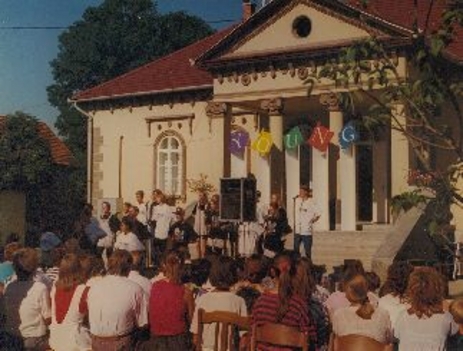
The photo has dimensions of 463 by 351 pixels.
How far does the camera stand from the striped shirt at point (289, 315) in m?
6.65

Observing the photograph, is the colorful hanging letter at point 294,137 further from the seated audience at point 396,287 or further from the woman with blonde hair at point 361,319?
the woman with blonde hair at point 361,319

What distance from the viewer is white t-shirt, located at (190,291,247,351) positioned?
7379mm

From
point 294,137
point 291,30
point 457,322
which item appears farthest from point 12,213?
point 457,322

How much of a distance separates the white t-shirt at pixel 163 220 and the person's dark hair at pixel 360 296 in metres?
13.0

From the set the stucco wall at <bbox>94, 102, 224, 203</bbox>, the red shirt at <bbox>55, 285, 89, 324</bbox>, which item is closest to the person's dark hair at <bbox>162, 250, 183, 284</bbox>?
the red shirt at <bbox>55, 285, 89, 324</bbox>

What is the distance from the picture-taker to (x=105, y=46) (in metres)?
48.0

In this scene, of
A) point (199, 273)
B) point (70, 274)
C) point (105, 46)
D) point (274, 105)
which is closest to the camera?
point (70, 274)

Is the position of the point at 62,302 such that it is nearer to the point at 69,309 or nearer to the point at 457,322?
the point at 69,309

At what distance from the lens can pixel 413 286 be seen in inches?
249

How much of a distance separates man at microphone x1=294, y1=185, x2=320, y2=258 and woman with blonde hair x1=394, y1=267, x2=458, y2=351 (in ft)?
35.6

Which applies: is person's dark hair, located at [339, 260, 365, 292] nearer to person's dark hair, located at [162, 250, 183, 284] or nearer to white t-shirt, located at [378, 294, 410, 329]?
white t-shirt, located at [378, 294, 410, 329]

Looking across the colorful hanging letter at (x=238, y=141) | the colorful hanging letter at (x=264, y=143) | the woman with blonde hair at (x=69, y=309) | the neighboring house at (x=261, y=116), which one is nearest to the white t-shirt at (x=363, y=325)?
the woman with blonde hair at (x=69, y=309)

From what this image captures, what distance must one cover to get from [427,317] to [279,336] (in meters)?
1.12

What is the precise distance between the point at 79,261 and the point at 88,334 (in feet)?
2.30
